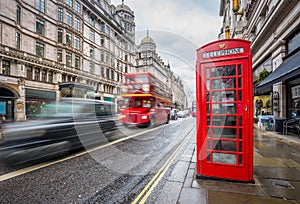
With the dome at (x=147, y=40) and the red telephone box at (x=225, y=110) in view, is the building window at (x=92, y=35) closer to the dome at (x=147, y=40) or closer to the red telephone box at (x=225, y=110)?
the dome at (x=147, y=40)

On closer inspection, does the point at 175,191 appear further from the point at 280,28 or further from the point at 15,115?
the point at 15,115

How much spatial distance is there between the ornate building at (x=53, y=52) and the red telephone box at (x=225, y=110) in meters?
12.7

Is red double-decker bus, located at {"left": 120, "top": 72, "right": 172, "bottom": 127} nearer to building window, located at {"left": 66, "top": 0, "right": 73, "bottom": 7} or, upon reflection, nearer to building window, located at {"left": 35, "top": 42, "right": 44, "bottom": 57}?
building window, located at {"left": 35, "top": 42, "right": 44, "bottom": 57}

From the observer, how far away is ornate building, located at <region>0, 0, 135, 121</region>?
1758 cm

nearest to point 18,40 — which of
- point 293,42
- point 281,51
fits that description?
point 281,51

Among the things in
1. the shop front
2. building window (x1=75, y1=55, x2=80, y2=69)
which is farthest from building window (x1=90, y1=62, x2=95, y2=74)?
the shop front

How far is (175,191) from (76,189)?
1913 mm

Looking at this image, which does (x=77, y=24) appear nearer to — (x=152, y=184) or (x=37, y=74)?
(x=37, y=74)

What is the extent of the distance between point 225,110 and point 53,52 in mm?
25916

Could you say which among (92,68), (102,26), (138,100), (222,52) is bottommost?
(138,100)

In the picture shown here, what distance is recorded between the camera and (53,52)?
23172 millimetres

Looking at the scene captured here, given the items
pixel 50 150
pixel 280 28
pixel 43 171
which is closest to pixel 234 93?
pixel 43 171

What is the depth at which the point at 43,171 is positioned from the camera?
161 inches

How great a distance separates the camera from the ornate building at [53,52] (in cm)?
1758
